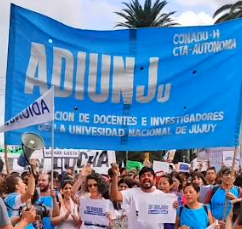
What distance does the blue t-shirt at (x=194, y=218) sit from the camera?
25.1 ft

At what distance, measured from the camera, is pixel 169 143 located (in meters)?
8.26

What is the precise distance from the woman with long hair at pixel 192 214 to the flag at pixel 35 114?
→ 5.94 ft

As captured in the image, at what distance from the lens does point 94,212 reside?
7.81m

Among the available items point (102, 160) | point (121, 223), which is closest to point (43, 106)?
point (121, 223)

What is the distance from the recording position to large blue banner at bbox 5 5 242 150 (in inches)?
323

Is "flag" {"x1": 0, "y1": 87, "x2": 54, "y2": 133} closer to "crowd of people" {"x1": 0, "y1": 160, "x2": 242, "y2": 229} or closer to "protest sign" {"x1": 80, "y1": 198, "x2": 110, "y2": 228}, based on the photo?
"crowd of people" {"x1": 0, "y1": 160, "x2": 242, "y2": 229}

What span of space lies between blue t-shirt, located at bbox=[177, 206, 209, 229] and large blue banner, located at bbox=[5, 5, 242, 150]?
2.82ft

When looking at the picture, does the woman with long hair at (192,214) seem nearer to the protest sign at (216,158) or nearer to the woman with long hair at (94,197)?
the woman with long hair at (94,197)

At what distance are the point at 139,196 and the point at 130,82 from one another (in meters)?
1.53

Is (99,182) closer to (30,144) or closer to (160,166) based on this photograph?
(30,144)

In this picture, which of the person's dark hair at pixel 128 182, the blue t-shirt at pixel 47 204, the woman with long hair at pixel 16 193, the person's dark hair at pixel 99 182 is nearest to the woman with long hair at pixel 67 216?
the blue t-shirt at pixel 47 204

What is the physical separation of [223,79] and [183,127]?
2.71ft

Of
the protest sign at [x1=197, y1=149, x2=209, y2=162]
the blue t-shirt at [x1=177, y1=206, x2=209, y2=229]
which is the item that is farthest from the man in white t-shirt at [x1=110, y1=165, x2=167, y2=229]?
the protest sign at [x1=197, y1=149, x2=209, y2=162]

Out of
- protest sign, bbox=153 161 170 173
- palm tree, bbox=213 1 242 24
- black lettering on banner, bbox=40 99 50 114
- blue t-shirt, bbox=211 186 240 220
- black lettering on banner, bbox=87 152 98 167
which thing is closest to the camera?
black lettering on banner, bbox=40 99 50 114
